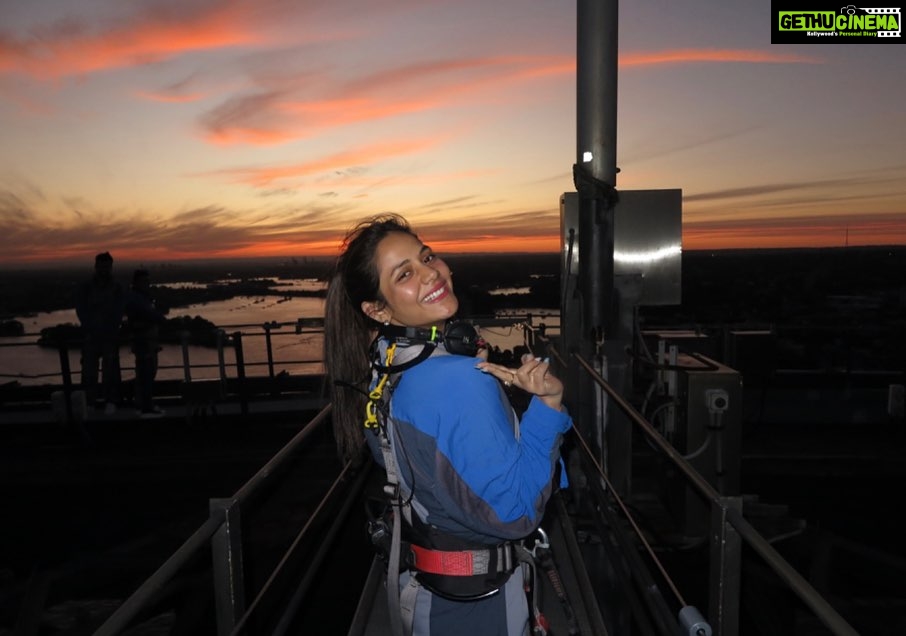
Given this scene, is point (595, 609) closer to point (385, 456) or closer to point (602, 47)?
point (385, 456)

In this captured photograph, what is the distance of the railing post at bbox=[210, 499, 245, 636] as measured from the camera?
5.89 ft

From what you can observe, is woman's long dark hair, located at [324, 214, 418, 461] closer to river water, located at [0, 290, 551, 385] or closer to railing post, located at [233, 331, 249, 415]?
railing post, located at [233, 331, 249, 415]

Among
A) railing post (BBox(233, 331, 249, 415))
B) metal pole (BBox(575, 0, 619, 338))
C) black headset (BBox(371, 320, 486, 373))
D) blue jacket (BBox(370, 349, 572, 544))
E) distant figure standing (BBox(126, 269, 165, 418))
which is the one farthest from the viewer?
railing post (BBox(233, 331, 249, 415))

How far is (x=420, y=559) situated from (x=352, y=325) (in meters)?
0.73

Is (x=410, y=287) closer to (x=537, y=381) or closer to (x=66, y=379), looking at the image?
(x=537, y=381)

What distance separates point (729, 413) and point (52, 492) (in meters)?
6.88

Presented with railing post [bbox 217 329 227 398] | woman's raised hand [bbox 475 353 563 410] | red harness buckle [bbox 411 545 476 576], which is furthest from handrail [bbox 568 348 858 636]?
railing post [bbox 217 329 227 398]

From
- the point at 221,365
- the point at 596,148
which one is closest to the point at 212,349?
the point at 221,365

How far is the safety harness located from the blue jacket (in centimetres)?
17

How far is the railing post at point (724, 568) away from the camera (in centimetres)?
182

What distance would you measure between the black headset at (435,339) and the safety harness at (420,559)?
39mm

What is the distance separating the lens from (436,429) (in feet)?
4.47

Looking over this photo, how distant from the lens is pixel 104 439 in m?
7.90

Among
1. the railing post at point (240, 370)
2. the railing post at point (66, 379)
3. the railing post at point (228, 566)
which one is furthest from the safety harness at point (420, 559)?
the railing post at point (66, 379)
